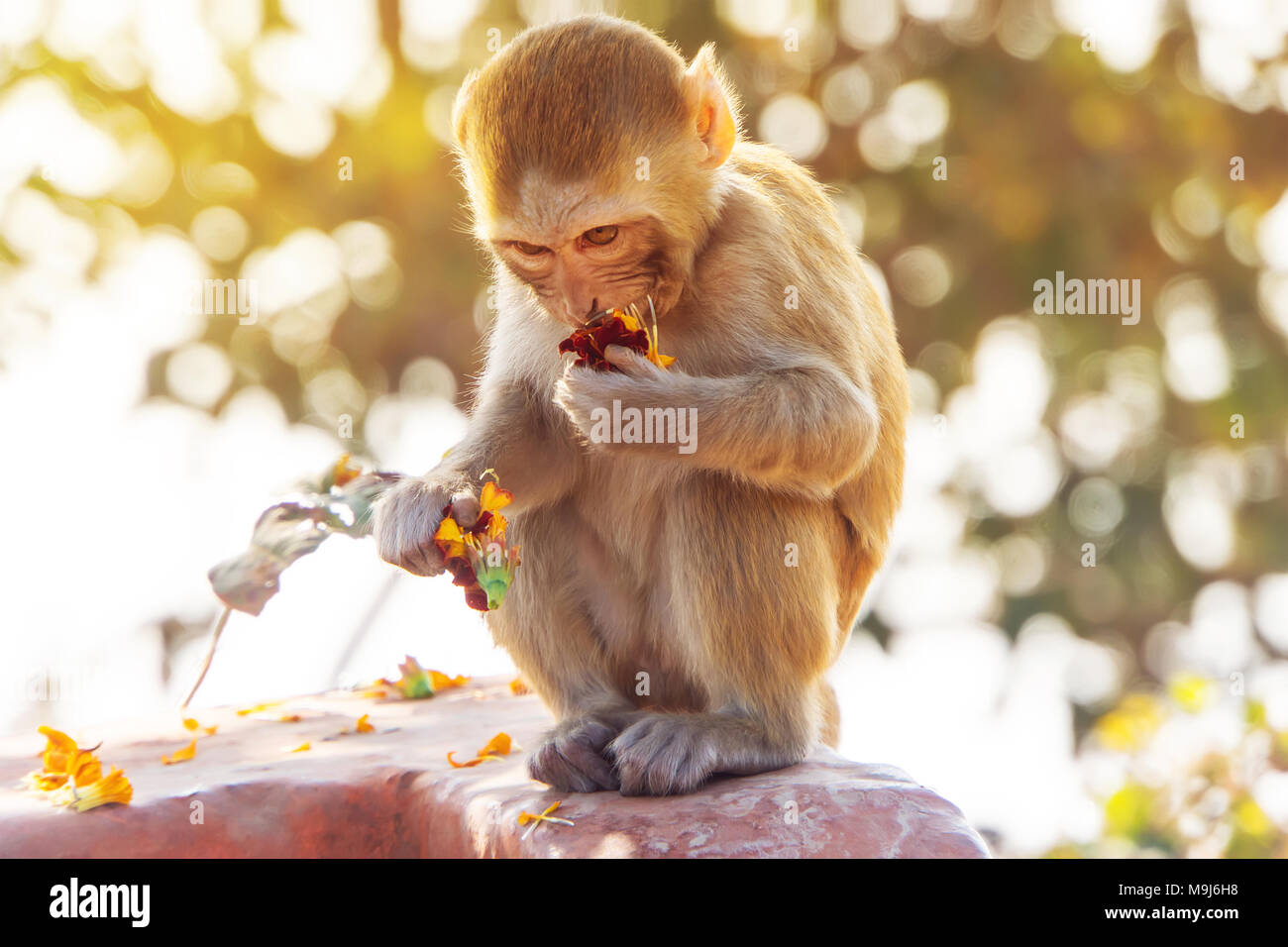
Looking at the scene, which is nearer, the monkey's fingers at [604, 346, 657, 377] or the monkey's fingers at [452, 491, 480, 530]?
the monkey's fingers at [604, 346, 657, 377]

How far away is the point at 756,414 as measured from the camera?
16.4 ft

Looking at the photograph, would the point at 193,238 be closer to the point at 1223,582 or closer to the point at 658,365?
the point at 658,365

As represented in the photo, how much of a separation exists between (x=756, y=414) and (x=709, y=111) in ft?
4.09

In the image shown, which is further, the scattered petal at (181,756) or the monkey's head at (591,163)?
the scattered petal at (181,756)

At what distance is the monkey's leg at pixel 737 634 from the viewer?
5.06 metres

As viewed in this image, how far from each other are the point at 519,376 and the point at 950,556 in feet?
25.3

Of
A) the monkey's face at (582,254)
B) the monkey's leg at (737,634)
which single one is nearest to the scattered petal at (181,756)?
the monkey's leg at (737,634)

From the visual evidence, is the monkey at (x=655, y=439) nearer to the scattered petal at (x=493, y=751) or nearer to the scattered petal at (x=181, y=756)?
the scattered petal at (x=493, y=751)

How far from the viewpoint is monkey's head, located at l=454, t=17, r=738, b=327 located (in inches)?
189

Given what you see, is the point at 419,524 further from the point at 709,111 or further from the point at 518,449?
the point at 709,111

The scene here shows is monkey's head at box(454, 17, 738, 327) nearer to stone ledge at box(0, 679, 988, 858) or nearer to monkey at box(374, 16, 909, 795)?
monkey at box(374, 16, 909, 795)

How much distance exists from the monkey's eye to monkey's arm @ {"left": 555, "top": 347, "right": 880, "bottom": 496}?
1.28 ft

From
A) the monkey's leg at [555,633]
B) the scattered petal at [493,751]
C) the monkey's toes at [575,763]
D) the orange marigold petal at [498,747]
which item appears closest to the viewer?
the monkey's toes at [575,763]

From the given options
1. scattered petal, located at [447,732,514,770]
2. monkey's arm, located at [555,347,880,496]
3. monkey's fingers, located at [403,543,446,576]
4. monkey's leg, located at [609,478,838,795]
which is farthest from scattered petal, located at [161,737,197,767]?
monkey's arm, located at [555,347,880,496]
